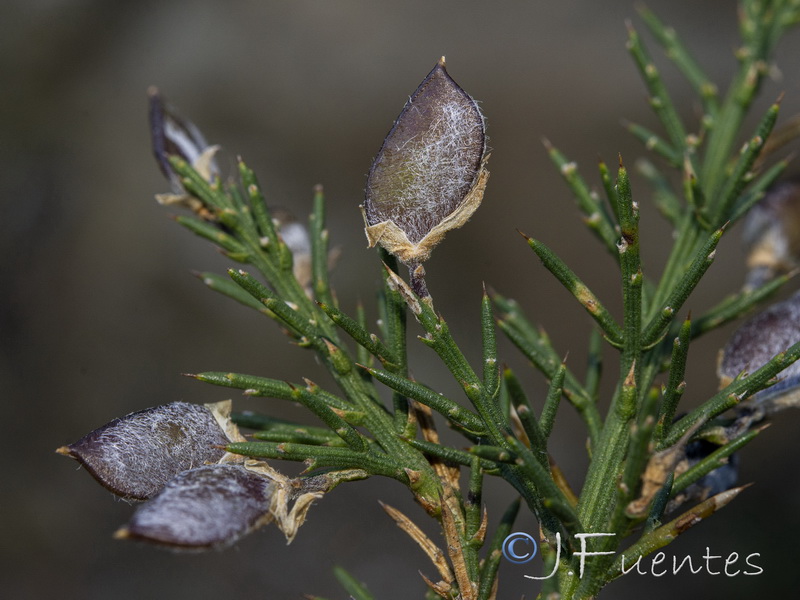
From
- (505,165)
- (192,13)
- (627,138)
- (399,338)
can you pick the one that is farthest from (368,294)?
(399,338)

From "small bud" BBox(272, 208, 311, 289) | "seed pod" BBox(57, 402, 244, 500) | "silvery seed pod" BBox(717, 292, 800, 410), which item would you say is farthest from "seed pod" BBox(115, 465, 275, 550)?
"silvery seed pod" BBox(717, 292, 800, 410)

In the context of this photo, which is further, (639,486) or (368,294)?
(368,294)

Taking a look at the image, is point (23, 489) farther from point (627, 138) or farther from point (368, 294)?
point (627, 138)

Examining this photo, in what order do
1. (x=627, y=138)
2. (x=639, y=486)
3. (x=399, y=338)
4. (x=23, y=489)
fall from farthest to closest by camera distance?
(x=627, y=138), (x=23, y=489), (x=399, y=338), (x=639, y=486)

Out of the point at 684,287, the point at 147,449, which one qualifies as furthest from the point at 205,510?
the point at 684,287

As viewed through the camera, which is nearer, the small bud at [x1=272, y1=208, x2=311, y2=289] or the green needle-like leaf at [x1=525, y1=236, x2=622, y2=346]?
the green needle-like leaf at [x1=525, y1=236, x2=622, y2=346]

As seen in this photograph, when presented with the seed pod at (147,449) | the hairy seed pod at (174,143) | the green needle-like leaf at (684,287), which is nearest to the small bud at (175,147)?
the hairy seed pod at (174,143)

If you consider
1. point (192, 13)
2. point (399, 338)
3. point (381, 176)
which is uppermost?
point (192, 13)

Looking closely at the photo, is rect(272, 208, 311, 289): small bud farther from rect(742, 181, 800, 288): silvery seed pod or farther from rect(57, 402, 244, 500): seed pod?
rect(742, 181, 800, 288): silvery seed pod
